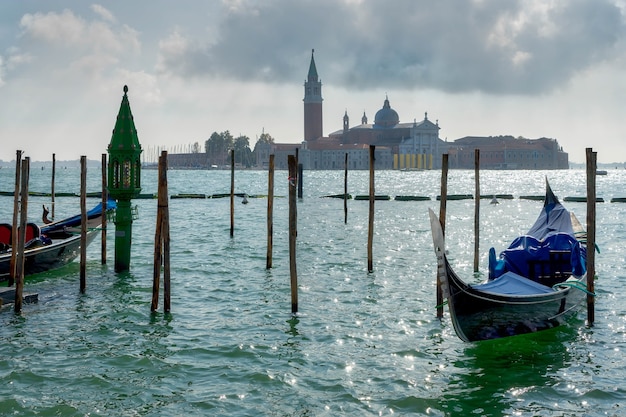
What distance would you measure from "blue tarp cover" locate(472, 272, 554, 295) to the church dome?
395 ft

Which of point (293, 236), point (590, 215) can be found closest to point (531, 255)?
point (590, 215)

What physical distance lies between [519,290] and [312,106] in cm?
11881

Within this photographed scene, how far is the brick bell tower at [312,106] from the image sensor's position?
124500mm

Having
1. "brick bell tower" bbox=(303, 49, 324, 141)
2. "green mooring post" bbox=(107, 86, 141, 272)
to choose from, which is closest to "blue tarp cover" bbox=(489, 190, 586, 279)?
"green mooring post" bbox=(107, 86, 141, 272)

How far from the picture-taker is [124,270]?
12094mm

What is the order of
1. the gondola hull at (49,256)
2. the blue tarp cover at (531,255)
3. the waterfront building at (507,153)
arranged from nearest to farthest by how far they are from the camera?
the blue tarp cover at (531,255) < the gondola hull at (49,256) < the waterfront building at (507,153)

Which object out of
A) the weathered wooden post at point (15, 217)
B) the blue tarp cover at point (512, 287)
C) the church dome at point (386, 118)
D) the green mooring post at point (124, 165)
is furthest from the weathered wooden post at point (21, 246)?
the church dome at point (386, 118)

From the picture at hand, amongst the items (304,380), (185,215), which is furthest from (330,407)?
(185,215)

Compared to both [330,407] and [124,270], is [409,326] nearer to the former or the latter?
[330,407]

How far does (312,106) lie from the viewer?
12544cm

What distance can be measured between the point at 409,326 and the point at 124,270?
5.40m

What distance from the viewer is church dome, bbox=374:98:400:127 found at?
12738 centimetres

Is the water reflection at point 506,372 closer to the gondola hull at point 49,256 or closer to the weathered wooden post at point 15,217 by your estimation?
the weathered wooden post at point 15,217

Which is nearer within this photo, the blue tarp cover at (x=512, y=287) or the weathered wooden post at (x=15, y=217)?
the blue tarp cover at (x=512, y=287)
